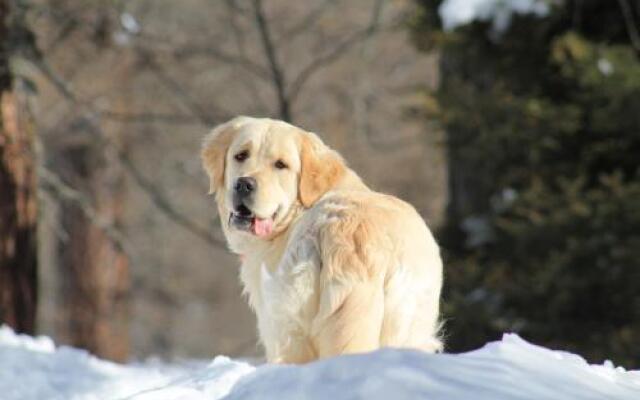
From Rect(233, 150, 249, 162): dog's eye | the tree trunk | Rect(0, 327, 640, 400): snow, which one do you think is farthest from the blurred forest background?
Rect(0, 327, 640, 400): snow

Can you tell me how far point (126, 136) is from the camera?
70.7 ft

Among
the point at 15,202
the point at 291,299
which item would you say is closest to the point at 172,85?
the point at 15,202

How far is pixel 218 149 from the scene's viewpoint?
6.29m

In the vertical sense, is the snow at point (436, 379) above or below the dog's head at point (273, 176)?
below

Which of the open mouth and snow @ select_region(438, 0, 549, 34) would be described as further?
snow @ select_region(438, 0, 549, 34)

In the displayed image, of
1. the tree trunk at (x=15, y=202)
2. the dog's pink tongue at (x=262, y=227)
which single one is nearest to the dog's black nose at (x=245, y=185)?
the dog's pink tongue at (x=262, y=227)

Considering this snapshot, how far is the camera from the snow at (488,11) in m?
12.1

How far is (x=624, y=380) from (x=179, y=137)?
20.0 metres

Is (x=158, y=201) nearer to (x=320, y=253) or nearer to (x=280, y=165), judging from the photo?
(x=280, y=165)

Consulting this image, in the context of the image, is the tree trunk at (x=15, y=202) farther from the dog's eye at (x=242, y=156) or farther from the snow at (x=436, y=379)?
the snow at (x=436, y=379)

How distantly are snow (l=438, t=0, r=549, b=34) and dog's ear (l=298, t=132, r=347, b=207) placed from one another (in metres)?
6.43

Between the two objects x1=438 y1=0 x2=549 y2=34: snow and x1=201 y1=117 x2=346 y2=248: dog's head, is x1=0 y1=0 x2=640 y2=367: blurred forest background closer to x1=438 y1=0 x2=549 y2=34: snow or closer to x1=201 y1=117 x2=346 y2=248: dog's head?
x1=438 y1=0 x2=549 y2=34: snow

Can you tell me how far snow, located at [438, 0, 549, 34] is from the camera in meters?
12.1

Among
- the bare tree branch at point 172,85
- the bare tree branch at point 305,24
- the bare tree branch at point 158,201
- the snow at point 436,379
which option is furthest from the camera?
the bare tree branch at point 172,85
